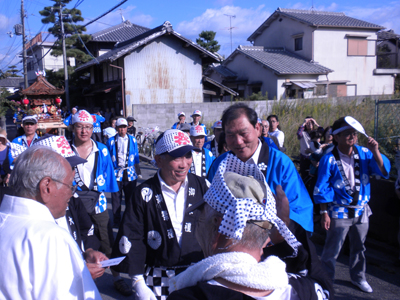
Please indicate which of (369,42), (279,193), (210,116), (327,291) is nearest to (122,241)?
(279,193)

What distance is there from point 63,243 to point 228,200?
869 millimetres

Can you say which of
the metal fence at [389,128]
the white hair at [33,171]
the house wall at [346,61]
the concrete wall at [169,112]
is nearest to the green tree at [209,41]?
the house wall at [346,61]

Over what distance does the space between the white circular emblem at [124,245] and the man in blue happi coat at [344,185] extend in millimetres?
2355

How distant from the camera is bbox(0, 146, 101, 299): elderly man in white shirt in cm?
154

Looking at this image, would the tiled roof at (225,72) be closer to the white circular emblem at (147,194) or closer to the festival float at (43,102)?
the festival float at (43,102)

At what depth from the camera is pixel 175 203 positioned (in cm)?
253

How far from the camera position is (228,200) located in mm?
1290

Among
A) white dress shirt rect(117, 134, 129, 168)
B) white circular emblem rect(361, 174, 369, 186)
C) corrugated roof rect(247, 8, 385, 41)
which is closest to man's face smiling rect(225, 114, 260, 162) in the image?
white circular emblem rect(361, 174, 369, 186)

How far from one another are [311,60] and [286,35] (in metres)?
3.80

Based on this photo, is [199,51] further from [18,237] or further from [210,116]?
[18,237]

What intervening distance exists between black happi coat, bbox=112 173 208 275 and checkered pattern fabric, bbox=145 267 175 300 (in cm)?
5

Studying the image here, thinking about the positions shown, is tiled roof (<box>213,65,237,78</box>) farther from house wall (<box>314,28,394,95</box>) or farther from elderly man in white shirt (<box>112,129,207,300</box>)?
elderly man in white shirt (<box>112,129,207,300</box>)

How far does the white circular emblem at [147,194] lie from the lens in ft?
8.04

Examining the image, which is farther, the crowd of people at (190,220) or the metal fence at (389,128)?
the metal fence at (389,128)
